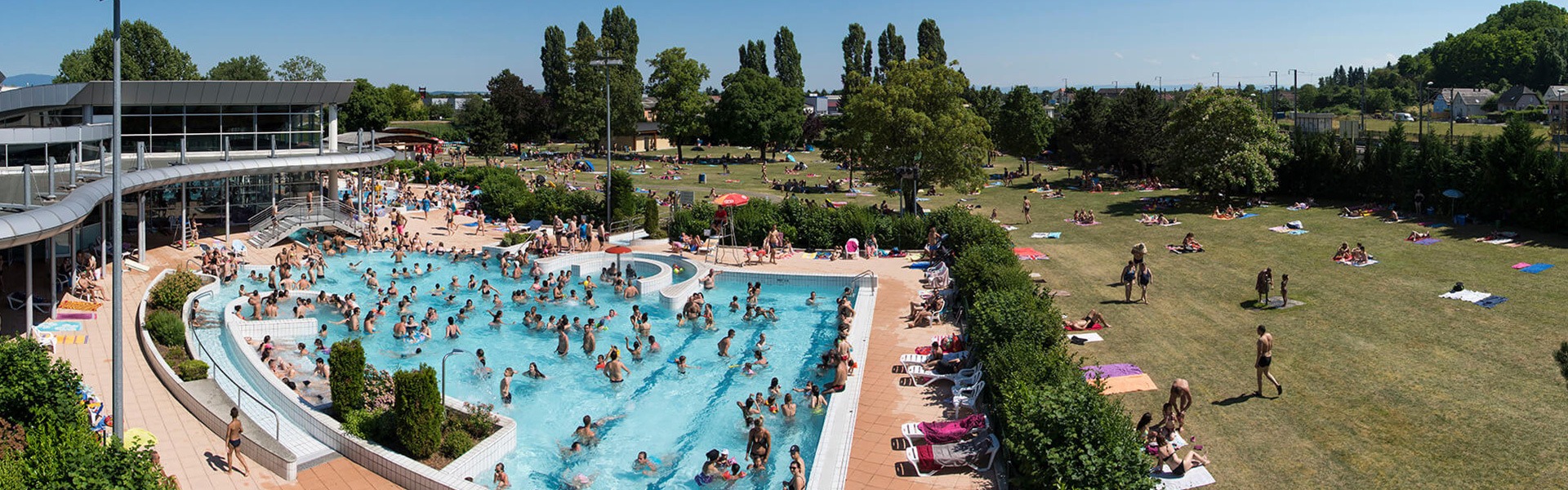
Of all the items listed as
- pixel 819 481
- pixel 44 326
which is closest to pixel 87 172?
pixel 44 326

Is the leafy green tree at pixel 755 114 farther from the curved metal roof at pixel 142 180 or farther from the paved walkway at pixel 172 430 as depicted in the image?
the paved walkway at pixel 172 430

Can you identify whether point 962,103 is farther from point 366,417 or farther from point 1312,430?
point 366,417

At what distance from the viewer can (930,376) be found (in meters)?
18.3

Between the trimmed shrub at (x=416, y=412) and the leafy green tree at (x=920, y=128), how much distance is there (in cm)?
2602

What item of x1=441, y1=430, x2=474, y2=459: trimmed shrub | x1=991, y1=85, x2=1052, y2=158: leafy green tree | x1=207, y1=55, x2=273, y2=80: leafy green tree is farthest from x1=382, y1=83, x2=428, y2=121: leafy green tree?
x1=441, y1=430, x2=474, y2=459: trimmed shrub

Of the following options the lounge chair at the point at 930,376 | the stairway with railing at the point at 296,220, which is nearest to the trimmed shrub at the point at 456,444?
the lounge chair at the point at 930,376

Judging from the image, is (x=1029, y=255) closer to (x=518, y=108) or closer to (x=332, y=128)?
(x=332, y=128)

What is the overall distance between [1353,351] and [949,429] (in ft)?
30.1

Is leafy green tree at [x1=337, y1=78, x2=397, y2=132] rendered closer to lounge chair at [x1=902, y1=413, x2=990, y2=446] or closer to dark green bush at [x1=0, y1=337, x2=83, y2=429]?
dark green bush at [x1=0, y1=337, x2=83, y2=429]

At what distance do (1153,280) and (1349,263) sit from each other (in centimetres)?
570

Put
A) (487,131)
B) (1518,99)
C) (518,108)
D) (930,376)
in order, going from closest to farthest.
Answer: (930,376)
(487,131)
(518,108)
(1518,99)

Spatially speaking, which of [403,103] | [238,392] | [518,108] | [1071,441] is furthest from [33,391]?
[403,103]

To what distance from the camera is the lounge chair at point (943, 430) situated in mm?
14734

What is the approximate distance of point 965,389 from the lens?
17.0m
